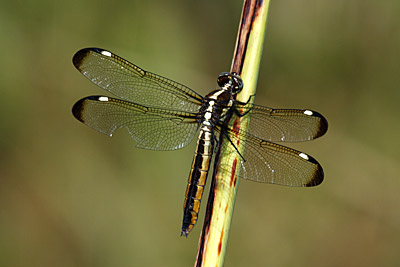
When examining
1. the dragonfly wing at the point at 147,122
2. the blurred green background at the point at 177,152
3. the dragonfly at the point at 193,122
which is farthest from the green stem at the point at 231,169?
the blurred green background at the point at 177,152

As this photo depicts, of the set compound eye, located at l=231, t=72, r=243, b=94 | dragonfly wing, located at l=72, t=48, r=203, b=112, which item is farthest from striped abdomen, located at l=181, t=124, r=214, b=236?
compound eye, located at l=231, t=72, r=243, b=94

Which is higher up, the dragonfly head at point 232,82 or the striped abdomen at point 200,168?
the dragonfly head at point 232,82

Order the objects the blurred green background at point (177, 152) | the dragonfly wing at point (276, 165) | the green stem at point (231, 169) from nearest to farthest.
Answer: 1. the green stem at point (231, 169)
2. the dragonfly wing at point (276, 165)
3. the blurred green background at point (177, 152)

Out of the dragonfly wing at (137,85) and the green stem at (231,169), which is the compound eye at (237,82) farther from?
the dragonfly wing at (137,85)

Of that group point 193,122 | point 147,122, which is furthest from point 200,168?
point 147,122

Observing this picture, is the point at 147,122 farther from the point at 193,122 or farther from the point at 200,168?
the point at 200,168
